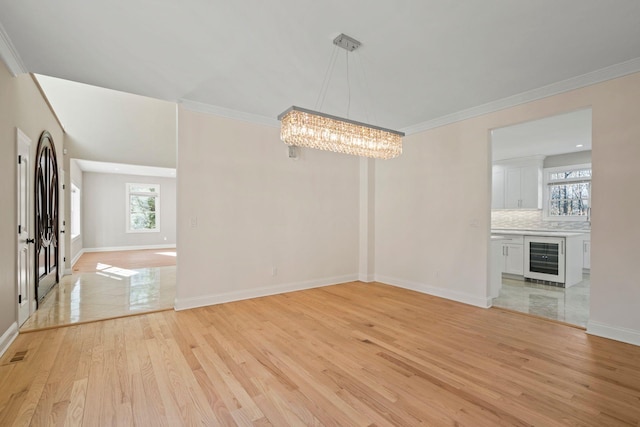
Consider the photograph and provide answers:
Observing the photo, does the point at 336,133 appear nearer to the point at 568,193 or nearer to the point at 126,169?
Result: the point at 568,193

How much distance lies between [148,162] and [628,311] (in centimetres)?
870

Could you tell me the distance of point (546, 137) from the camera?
202 inches

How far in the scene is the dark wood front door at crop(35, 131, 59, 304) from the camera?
401 centimetres

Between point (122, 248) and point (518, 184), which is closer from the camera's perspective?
point (518, 184)

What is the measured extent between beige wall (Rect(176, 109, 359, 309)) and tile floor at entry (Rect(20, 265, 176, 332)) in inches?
29.5

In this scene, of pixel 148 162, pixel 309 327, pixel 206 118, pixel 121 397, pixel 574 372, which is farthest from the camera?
pixel 148 162

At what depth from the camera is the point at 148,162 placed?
7352mm

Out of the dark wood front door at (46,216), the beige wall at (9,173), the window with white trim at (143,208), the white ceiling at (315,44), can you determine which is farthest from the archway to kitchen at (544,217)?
the window with white trim at (143,208)

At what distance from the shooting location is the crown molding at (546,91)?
9.49ft

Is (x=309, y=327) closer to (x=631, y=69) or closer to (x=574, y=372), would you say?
(x=574, y=372)

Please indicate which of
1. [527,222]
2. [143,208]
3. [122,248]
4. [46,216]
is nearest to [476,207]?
[527,222]

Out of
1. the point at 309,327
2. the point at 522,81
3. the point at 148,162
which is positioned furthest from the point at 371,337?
the point at 148,162

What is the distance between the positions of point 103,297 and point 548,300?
6.38m

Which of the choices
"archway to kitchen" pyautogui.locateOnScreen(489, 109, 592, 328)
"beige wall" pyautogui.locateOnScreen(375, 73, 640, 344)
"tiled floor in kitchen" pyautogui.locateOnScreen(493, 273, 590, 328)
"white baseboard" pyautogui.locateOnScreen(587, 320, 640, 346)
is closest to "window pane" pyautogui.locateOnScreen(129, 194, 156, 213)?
"beige wall" pyautogui.locateOnScreen(375, 73, 640, 344)
